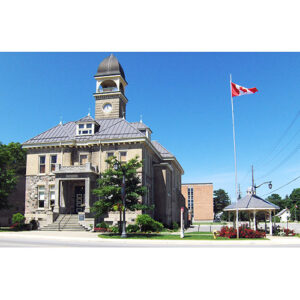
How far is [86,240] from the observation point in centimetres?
2259

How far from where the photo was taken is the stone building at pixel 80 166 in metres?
34.2

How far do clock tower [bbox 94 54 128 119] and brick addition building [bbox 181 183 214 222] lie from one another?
43.9m

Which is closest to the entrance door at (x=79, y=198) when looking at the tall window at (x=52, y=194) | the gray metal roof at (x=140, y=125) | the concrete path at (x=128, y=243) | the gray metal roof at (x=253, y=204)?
the tall window at (x=52, y=194)

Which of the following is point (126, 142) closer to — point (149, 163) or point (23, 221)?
point (149, 163)

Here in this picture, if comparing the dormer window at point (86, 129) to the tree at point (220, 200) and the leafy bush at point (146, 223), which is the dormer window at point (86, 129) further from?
the tree at point (220, 200)

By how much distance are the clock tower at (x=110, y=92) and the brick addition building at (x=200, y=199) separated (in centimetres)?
4392

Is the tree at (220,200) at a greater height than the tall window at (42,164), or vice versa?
the tall window at (42,164)

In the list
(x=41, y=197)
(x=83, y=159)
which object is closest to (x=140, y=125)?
(x=83, y=159)

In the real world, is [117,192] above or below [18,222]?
above

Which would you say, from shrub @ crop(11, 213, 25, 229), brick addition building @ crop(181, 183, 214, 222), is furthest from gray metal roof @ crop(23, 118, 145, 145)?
brick addition building @ crop(181, 183, 214, 222)

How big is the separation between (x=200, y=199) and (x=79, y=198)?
53.7 meters

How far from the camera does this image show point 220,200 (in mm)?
116500

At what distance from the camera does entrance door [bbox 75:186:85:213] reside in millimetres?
35906

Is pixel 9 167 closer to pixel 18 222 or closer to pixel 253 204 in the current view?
pixel 18 222
